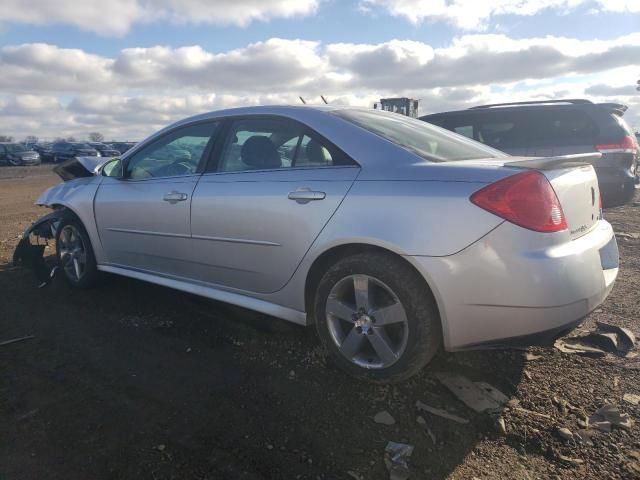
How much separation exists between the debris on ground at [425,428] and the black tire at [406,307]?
0.22 m

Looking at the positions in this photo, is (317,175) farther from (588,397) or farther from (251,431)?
(588,397)

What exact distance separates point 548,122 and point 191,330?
6521 mm

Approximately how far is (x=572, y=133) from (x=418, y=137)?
5.44 metres

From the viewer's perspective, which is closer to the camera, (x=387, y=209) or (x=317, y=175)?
(x=387, y=209)

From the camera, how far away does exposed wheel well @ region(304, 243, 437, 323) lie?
2.54 m

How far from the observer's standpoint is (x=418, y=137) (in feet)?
10.2

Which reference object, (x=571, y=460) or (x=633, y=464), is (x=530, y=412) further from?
(x=633, y=464)

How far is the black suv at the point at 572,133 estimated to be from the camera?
23.7ft

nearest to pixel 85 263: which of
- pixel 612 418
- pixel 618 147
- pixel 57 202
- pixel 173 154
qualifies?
pixel 57 202

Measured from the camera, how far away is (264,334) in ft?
11.5

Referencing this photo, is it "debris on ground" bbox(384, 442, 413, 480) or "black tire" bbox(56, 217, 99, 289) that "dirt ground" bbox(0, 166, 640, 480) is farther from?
"black tire" bbox(56, 217, 99, 289)

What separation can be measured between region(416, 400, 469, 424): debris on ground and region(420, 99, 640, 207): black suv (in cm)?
605

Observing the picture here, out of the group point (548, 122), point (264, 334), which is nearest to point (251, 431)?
point (264, 334)

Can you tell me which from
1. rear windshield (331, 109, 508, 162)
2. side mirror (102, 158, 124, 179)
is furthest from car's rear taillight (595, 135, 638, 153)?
side mirror (102, 158, 124, 179)
